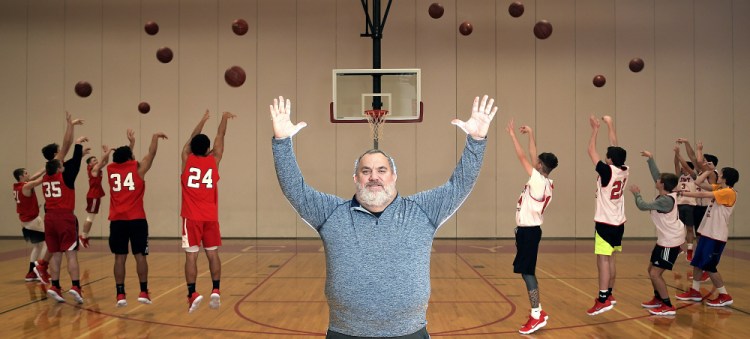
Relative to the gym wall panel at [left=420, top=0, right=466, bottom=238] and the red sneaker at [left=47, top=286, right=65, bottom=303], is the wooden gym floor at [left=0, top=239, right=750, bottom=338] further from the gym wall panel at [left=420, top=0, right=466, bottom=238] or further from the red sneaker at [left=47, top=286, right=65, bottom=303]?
the gym wall panel at [left=420, top=0, right=466, bottom=238]

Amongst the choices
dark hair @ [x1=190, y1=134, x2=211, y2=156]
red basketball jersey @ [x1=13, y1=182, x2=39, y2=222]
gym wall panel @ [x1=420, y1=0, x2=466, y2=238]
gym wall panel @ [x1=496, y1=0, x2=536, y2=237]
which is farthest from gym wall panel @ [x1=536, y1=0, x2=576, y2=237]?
red basketball jersey @ [x1=13, y1=182, x2=39, y2=222]

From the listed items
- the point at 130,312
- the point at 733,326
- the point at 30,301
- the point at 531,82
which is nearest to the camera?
the point at 733,326

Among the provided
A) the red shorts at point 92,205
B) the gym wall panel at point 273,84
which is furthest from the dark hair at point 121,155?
the gym wall panel at point 273,84

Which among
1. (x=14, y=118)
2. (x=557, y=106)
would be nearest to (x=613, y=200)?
(x=557, y=106)

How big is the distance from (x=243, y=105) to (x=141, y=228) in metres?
7.68

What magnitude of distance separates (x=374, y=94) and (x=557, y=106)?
5.03m

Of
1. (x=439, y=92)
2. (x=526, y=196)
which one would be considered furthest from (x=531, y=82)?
(x=526, y=196)

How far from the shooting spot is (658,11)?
1387 centimetres

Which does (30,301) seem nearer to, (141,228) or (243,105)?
(141,228)

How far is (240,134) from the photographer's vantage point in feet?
45.3

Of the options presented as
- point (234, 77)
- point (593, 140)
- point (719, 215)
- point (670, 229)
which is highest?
point (234, 77)

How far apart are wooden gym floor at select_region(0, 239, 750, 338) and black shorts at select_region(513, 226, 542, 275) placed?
56 centimetres

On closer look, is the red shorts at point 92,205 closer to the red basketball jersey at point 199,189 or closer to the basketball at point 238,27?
the basketball at point 238,27

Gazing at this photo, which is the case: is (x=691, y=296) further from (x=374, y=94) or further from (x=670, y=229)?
(x=374, y=94)
